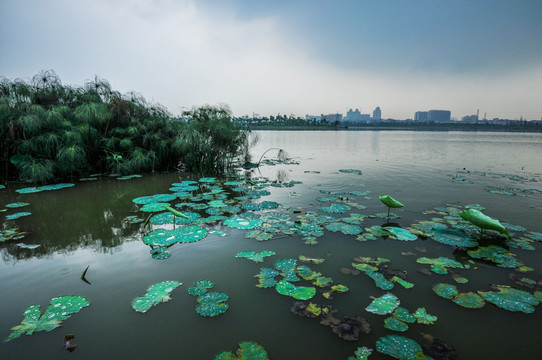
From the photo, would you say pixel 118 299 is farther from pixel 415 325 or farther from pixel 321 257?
pixel 415 325

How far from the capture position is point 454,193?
6773 mm

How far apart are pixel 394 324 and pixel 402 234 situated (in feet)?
6.87

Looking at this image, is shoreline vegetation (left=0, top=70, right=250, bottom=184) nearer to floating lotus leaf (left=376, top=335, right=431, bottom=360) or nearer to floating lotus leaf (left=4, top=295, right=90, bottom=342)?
floating lotus leaf (left=4, top=295, right=90, bottom=342)

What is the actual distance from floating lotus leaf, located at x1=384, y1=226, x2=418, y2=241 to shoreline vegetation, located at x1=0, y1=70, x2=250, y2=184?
7.20 meters

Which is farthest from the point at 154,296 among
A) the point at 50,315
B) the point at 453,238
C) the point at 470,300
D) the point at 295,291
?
the point at 453,238

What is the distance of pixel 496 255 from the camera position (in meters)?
3.37

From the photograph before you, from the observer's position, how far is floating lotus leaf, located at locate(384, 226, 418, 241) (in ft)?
12.6

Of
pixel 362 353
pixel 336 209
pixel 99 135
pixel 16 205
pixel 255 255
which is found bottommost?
pixel 362 353

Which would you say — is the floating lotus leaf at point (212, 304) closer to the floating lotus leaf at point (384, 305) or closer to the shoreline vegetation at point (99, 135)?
the floating lotus leaf at point (384, 305)

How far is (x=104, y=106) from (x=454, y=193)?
1154 centimetres

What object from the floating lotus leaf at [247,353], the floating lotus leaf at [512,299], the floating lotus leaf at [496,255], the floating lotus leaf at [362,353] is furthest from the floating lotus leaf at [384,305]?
the floating lotus leaf at [496,255]

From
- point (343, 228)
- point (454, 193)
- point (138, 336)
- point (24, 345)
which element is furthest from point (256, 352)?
point (454, 193)

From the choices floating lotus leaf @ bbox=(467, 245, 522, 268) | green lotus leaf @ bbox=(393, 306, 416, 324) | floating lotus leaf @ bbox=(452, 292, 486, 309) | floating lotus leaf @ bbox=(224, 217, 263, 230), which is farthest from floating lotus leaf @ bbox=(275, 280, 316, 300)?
floating lotus leaf @ bbox=(467, 245, 522, 268)

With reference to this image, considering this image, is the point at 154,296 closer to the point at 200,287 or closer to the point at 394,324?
the point at 200,287
